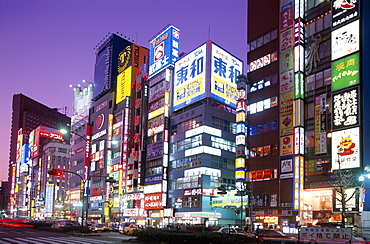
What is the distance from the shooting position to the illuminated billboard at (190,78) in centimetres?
7869

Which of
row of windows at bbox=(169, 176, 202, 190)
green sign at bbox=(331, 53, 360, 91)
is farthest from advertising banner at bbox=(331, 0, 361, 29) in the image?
row of windows at bbox=(169, 176, 202, 190)

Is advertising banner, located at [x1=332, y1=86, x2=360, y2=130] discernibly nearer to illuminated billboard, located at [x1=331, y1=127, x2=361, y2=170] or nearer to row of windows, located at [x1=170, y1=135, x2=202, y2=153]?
illuminated billboard, located at [x1=331, y1=127, x2=361, y2=170]

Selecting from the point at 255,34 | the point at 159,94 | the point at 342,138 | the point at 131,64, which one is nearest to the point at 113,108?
the point at 131,64

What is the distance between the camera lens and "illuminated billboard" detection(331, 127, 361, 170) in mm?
49875

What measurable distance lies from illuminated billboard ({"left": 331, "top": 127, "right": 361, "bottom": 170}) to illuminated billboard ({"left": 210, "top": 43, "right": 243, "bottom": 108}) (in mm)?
30065

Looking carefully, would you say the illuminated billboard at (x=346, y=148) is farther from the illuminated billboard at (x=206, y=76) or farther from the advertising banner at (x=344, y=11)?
the illuminated billboard at (x=206, y=76)

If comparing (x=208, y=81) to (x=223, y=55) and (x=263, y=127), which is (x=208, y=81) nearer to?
(x=223, y=55)

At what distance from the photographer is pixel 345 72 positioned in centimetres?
5247

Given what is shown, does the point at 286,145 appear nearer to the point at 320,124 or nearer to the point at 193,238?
the point at 320,124

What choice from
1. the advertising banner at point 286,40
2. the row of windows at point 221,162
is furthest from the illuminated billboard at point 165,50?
the advertising banner at point 286,40

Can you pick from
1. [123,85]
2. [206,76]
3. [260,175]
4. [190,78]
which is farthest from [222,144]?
[123,85]

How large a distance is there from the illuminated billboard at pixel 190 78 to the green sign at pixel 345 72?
28.4 metres

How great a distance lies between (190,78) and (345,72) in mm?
34999

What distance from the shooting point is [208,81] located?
77.2 m
